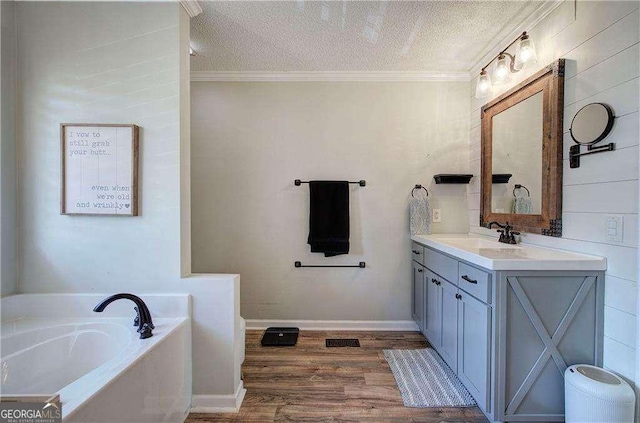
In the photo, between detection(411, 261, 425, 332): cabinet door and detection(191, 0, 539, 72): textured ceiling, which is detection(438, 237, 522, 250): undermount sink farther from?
detection(191, 0, 539, 72): textured ceiling

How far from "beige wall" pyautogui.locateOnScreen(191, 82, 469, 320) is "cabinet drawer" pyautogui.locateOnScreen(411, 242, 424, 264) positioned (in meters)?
0.08

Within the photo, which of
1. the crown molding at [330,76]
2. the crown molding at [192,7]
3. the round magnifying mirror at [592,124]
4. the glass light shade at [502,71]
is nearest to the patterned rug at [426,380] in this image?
the round magnifying mirror at [592,124]

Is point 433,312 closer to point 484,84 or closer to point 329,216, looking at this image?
point 329,216

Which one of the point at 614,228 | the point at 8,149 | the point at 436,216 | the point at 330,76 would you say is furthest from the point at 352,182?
the point at 8,149

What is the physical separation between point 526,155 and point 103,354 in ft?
9.34

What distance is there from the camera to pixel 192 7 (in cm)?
171

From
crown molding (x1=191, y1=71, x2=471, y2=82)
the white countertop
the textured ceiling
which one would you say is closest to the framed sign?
the textured ceiling

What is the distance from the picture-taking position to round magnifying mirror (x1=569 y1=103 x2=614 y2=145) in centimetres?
133

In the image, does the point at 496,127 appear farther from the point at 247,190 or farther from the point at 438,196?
the point at 247,190

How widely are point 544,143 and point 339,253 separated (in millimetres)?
1694

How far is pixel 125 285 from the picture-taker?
162cm

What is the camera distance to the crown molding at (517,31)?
A: 1694 mm

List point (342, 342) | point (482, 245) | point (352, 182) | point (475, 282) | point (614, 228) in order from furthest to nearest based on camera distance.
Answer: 1. point (352, 182)
2. point (342, 342)
3. point (482, 245)
4. point (475, 282)
5. point (614, 228)

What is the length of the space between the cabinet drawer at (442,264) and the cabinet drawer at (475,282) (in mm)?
72
